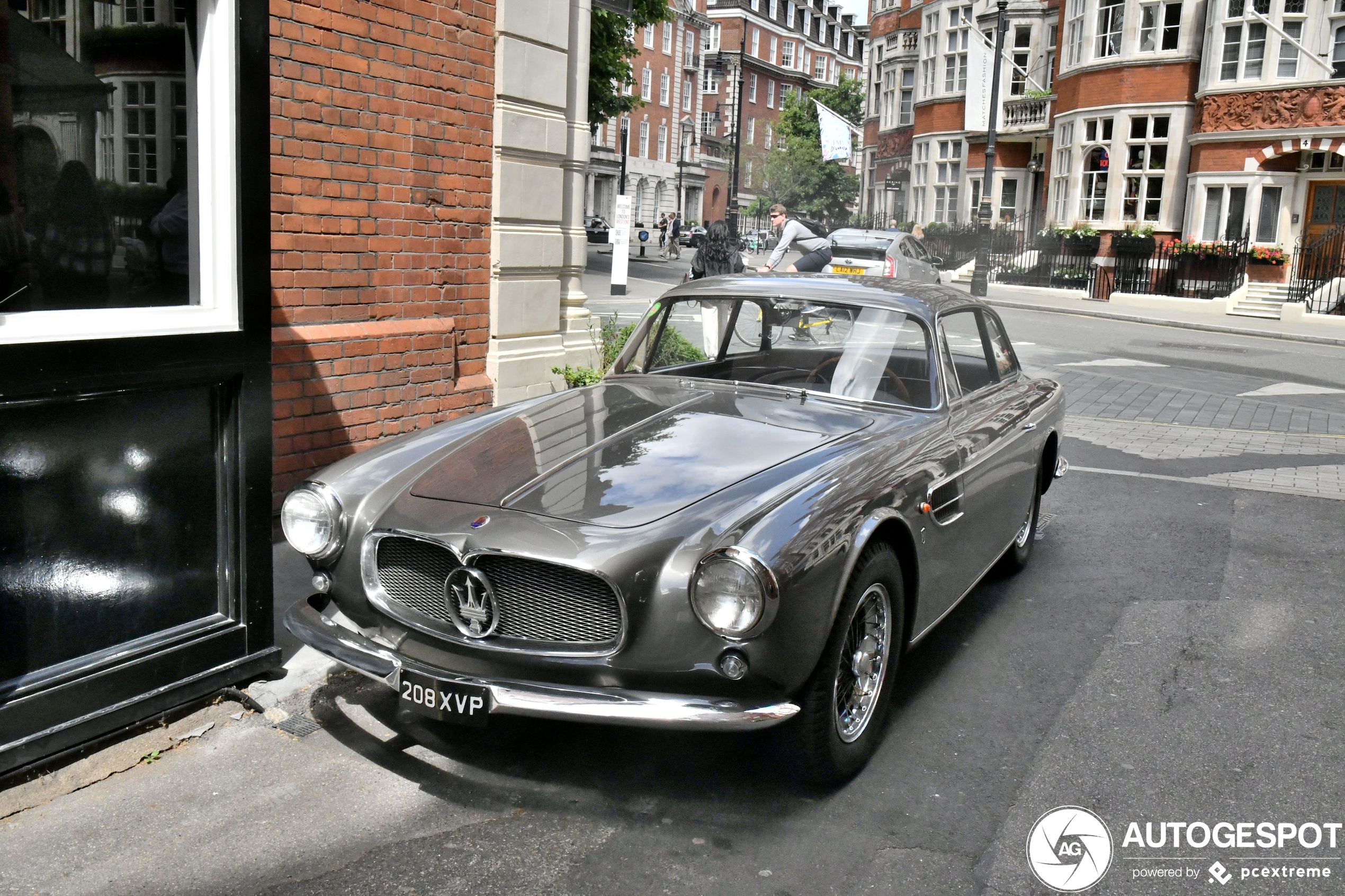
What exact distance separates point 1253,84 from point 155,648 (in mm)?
30739

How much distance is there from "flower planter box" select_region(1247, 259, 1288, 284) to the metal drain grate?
92.8 ft

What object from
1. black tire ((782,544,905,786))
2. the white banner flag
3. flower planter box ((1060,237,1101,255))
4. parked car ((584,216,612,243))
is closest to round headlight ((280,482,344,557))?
black tire ((782,544,905,786))

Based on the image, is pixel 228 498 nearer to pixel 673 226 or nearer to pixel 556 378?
pixel 556 378

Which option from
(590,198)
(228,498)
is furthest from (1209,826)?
(590,198)

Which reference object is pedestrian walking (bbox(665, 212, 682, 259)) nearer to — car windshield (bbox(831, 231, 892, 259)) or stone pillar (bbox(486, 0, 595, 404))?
car windshield (bbox(831, 231, 892, 259))

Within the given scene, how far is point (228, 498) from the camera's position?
4.04m

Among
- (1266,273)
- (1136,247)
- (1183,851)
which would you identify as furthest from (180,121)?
(1136,247)

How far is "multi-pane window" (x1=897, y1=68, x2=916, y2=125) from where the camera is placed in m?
49.9

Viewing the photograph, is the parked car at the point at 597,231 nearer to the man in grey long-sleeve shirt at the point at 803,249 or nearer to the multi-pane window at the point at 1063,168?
the multi-pane window at the point at 1063,168

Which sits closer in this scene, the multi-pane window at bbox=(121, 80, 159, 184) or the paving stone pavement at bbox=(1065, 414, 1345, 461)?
the multi-pane window at bbox=(121, 80, 159, 184)

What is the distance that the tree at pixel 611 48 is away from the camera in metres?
25.0

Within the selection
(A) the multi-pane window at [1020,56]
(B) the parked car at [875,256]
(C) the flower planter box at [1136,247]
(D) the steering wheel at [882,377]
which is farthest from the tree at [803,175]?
(D) the steering wheel at [882,377]

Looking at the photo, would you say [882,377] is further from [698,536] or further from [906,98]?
[906,98]

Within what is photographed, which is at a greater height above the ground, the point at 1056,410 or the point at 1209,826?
the point at 1056,410
